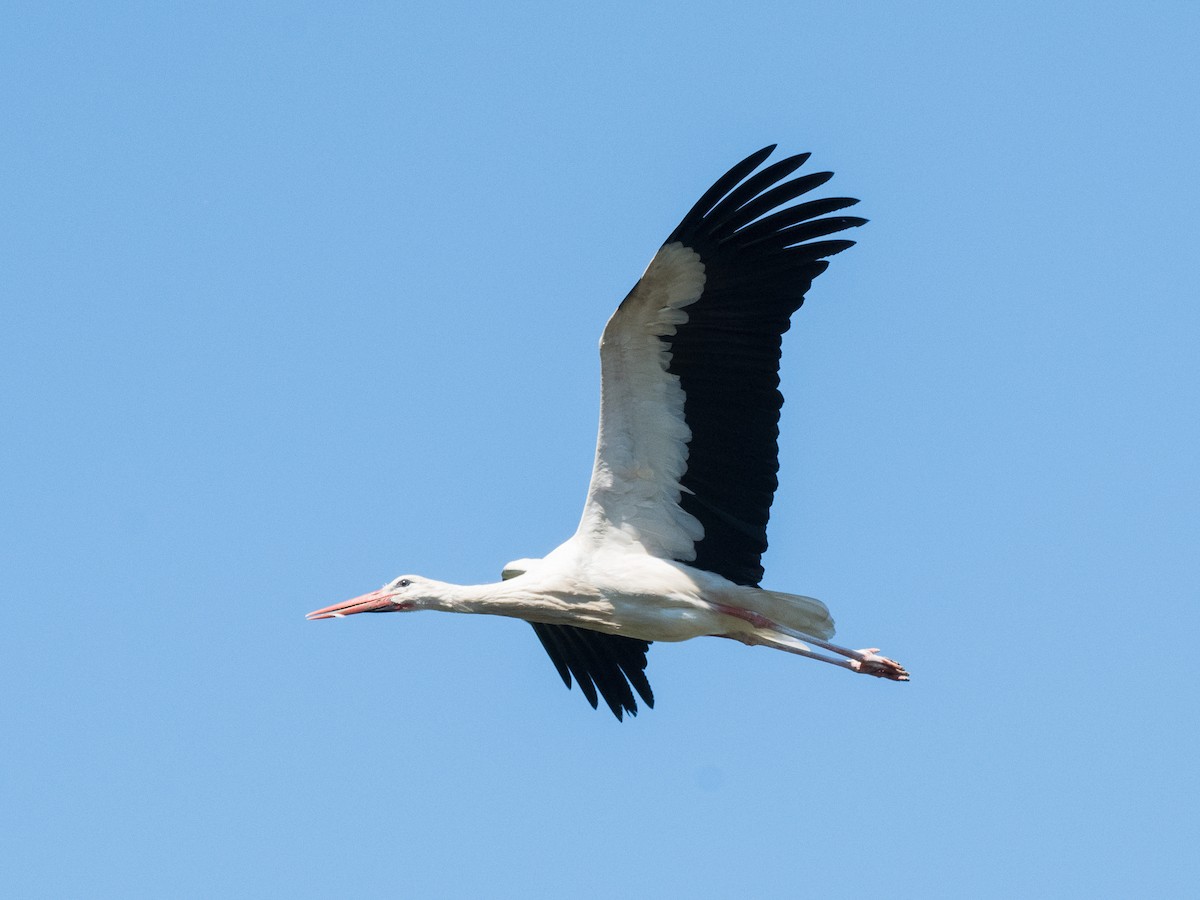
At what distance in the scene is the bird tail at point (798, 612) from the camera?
16.3 metres

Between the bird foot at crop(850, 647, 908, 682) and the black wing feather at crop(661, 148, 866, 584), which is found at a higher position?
the black wing feather at crop(661, 148, 866, 584)

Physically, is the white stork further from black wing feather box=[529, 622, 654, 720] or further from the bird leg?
black wing feather box=[529, 622, 654, 720]

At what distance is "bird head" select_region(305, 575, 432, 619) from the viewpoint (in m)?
16.9

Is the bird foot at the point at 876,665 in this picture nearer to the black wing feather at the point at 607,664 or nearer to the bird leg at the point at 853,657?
the bird leg at the point at 853,657

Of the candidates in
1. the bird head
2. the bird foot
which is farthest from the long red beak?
the bird foot

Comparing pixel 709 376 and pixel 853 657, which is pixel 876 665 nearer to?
pixel 853 657

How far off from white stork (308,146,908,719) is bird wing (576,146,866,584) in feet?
0.03

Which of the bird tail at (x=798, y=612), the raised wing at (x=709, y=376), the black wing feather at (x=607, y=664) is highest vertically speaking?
the raised wing at (x=709, y=376)

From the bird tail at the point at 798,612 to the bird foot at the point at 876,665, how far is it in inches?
14.9

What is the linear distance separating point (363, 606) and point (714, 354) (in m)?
3.63

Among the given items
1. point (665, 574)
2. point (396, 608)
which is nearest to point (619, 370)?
point (665, 574)

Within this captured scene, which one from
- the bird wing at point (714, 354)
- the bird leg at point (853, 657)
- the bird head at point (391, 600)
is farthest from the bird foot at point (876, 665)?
the bird head at point (391, 600)

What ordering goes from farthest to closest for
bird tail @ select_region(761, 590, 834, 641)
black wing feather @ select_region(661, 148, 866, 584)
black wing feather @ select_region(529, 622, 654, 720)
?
black wing feather @ select_region(529, 622, 654, 720) < bird tail @ select_region(761, 590, 834, 641) < black wing feather @ select_region(661, 148, 866, 584)

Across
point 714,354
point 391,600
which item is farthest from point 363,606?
point 714,354
